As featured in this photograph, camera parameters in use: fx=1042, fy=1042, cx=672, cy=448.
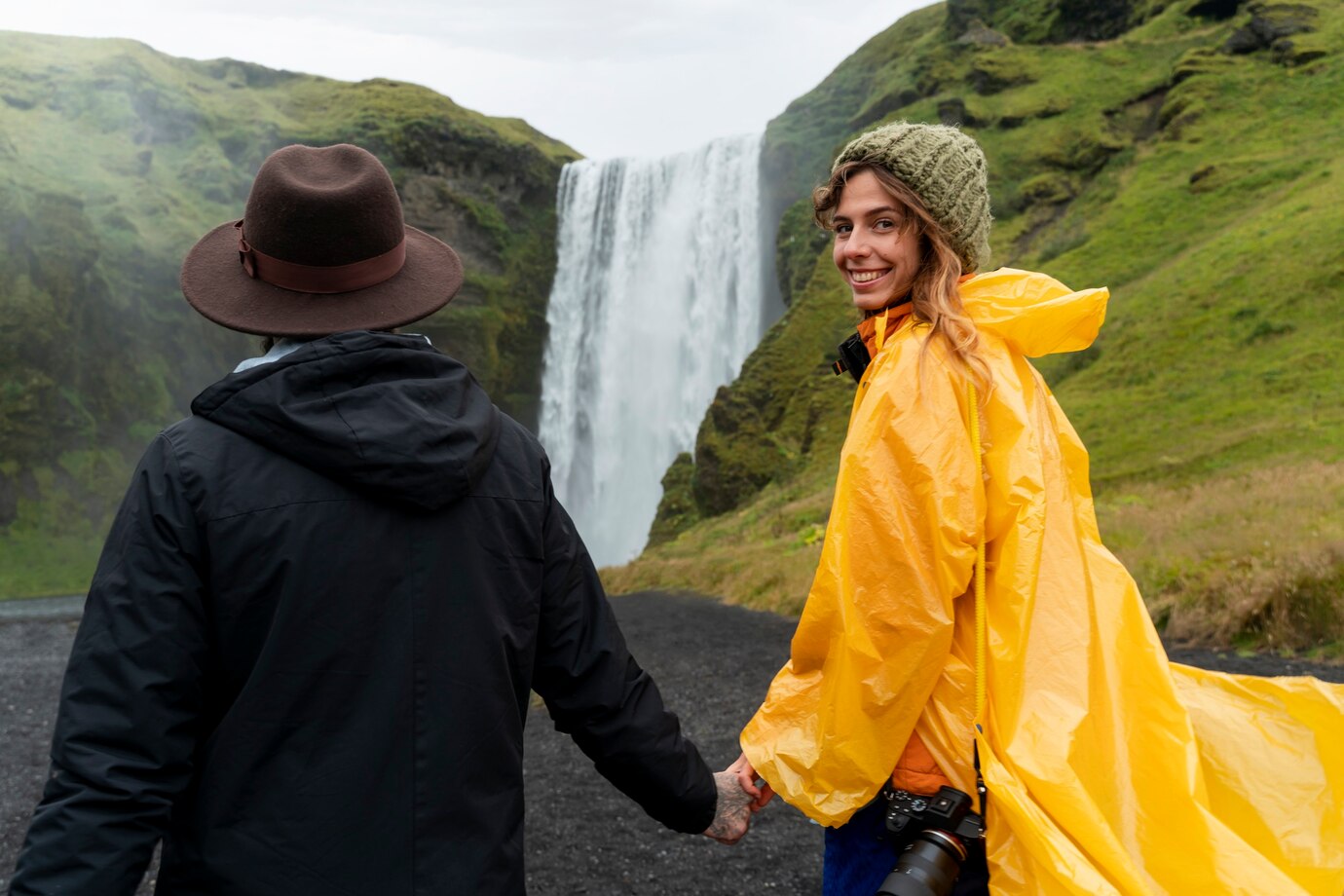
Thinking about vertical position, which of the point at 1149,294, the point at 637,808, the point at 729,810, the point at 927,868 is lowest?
the point at 1149,294

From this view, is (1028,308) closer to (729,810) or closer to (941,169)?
(941,169)

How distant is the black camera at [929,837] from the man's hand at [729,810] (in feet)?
1.59

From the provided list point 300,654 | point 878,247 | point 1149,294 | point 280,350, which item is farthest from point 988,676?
point 1149,294

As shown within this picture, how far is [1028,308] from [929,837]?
1300 millimetres

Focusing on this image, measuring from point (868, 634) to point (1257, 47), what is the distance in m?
37.3

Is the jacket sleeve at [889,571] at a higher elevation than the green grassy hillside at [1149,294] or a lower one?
higher

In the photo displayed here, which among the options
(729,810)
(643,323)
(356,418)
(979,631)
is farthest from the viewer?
(643,323)

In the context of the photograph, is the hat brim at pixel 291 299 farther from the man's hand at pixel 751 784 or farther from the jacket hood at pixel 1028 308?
the man's hand at pixel 751 784

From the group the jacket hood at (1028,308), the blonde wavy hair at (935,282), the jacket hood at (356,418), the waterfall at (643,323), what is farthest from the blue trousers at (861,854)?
the waterfall at (643,323)

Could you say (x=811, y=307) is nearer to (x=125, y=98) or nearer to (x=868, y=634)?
(x=868, y=634)

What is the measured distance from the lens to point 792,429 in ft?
94.2

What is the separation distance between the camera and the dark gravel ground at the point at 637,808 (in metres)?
5.71

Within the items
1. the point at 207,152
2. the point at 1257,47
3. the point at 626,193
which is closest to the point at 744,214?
the point at 626,193

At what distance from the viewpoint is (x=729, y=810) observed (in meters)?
2.84
